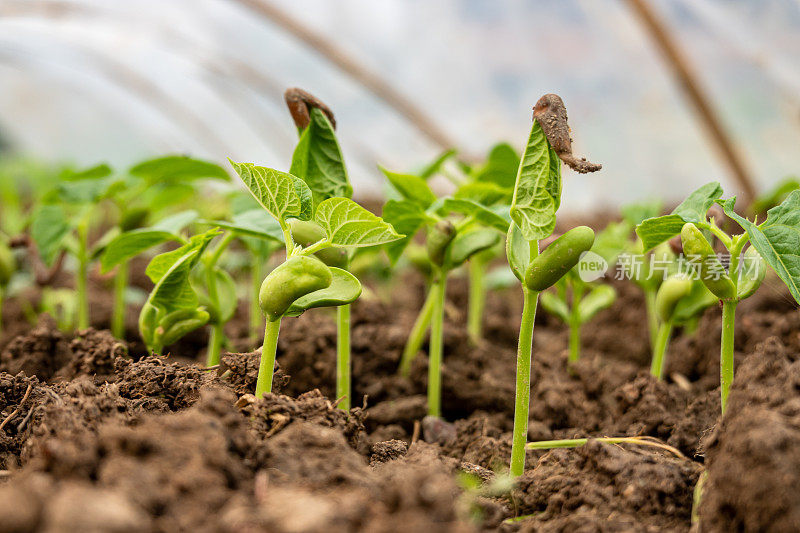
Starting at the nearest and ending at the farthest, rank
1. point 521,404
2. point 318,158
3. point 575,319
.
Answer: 1. point 521,404
2. point 318,158
3. point 575,319

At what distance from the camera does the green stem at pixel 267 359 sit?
0.87m

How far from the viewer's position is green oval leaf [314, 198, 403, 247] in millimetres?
834

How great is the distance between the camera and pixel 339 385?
114 cm

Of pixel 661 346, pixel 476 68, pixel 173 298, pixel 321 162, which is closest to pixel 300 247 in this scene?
pixel 321 162

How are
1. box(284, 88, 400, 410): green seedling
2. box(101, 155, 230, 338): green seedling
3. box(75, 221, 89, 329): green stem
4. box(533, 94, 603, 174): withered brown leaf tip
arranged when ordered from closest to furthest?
box(533, 94, 603, 174): withered brown leaf tip, box(284, 88, 400, 410): green seedling, box(101, 155, 230, 338): green seedling, box(75, 221, 89, 329): green stem

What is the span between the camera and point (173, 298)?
1.07 m

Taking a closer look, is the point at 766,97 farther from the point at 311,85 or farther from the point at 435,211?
the point at 311,85

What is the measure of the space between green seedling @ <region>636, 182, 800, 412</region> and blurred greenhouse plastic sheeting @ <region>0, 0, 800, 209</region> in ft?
6.58

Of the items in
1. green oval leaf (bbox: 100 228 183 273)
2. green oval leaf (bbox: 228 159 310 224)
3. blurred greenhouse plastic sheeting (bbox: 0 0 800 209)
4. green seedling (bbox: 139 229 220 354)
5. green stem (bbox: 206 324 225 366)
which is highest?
blurred greenhouse plastic sheeting (bbox: 0 0 800 209)

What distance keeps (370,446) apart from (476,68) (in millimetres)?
3908

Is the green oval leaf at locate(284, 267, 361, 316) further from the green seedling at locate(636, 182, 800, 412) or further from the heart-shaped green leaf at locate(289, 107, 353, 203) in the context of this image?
the green seedling at locate(636, 182, 800, 412)

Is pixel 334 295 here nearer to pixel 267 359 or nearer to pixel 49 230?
pixel 267 359

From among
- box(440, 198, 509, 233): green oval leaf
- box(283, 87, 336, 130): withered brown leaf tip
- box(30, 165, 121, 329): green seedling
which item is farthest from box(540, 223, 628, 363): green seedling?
box(30, 165, 121, 329): green seedling

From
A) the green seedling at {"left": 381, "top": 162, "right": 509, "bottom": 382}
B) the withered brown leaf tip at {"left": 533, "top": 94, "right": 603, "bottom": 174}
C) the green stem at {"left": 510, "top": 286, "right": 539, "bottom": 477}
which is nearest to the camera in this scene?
the withered brown leaf tip at {"left": 533, "top": 94, "right": 603, "bottom": 174}
